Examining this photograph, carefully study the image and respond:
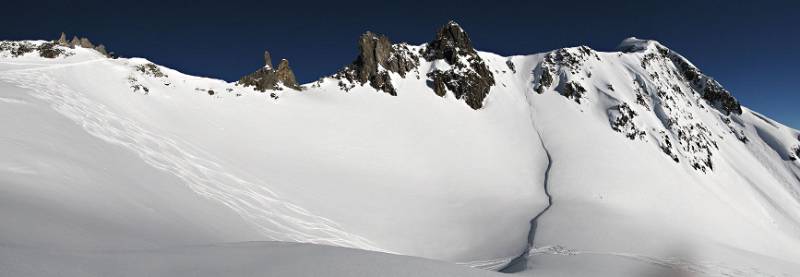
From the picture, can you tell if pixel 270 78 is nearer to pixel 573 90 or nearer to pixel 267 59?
pixel 267 59

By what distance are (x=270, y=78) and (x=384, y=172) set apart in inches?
671

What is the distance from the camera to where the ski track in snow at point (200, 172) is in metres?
14.4

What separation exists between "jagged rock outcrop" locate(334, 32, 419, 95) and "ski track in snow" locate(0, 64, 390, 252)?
2491cm

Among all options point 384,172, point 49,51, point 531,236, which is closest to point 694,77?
point 384,172

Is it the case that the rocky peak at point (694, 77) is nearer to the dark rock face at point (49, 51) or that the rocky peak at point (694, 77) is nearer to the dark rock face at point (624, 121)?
the dark rock face at point (624, 121)

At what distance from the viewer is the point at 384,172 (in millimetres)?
27906

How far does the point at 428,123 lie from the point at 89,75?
28.5m

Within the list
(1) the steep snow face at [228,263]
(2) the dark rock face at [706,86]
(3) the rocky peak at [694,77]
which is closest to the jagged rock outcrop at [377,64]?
(1) the steep snow face at [228,263]

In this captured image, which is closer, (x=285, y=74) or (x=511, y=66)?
(x=285, y=74)

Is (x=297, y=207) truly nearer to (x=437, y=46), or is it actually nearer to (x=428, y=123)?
(x=428, y=123)

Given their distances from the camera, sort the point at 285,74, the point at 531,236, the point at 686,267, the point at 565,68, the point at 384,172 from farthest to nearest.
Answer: the point at 565,68 → the point at 285,74 → the point at 384,172 → the point at 531,236 → the point at 686,267

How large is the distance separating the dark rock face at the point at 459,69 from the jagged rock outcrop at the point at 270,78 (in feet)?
60.1

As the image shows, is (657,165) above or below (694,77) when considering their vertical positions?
below

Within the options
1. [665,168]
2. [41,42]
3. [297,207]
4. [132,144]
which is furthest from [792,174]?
[41,42]
